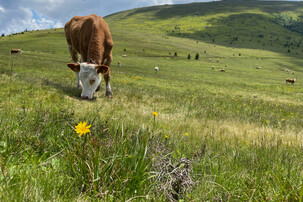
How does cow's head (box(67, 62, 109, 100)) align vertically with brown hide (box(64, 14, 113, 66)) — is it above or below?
below

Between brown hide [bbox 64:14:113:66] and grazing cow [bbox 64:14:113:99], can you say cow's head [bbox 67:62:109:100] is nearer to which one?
grazing cow [bbox 64:14:113:99]

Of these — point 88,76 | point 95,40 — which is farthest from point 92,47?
point 88,76

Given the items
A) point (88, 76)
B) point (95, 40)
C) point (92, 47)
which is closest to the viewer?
point (88, 76)

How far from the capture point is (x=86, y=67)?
8.66m

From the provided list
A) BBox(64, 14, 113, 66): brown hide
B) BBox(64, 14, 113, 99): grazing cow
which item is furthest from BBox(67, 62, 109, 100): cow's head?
BBox(64, 14, 113, 66): brown hide

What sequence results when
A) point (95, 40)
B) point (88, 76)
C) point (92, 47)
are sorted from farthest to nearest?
point (95, 40) < point (92, 47) < point (88, 76)

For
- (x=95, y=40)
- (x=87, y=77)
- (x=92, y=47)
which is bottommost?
(x=87, y=77)

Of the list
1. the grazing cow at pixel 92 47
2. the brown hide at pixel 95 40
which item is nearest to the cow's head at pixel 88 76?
the grazing cow at pixel 92 47

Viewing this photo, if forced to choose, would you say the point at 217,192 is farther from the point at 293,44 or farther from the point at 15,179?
the point at 293,44

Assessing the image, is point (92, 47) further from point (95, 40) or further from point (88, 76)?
point (88, 76)

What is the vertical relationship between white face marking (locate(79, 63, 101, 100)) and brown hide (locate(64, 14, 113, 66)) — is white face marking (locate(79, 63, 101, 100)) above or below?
below

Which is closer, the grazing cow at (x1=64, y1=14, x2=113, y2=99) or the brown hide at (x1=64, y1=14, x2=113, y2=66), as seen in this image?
the grazing cow at (x1=64, y1=14, x2=113, y2=99)

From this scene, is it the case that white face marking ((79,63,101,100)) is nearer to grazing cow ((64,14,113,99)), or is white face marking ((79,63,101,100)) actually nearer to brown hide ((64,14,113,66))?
grazing cow ((64,14,113,99))

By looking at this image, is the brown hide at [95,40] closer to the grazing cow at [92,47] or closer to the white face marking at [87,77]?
the grazing cow at [92,47]
